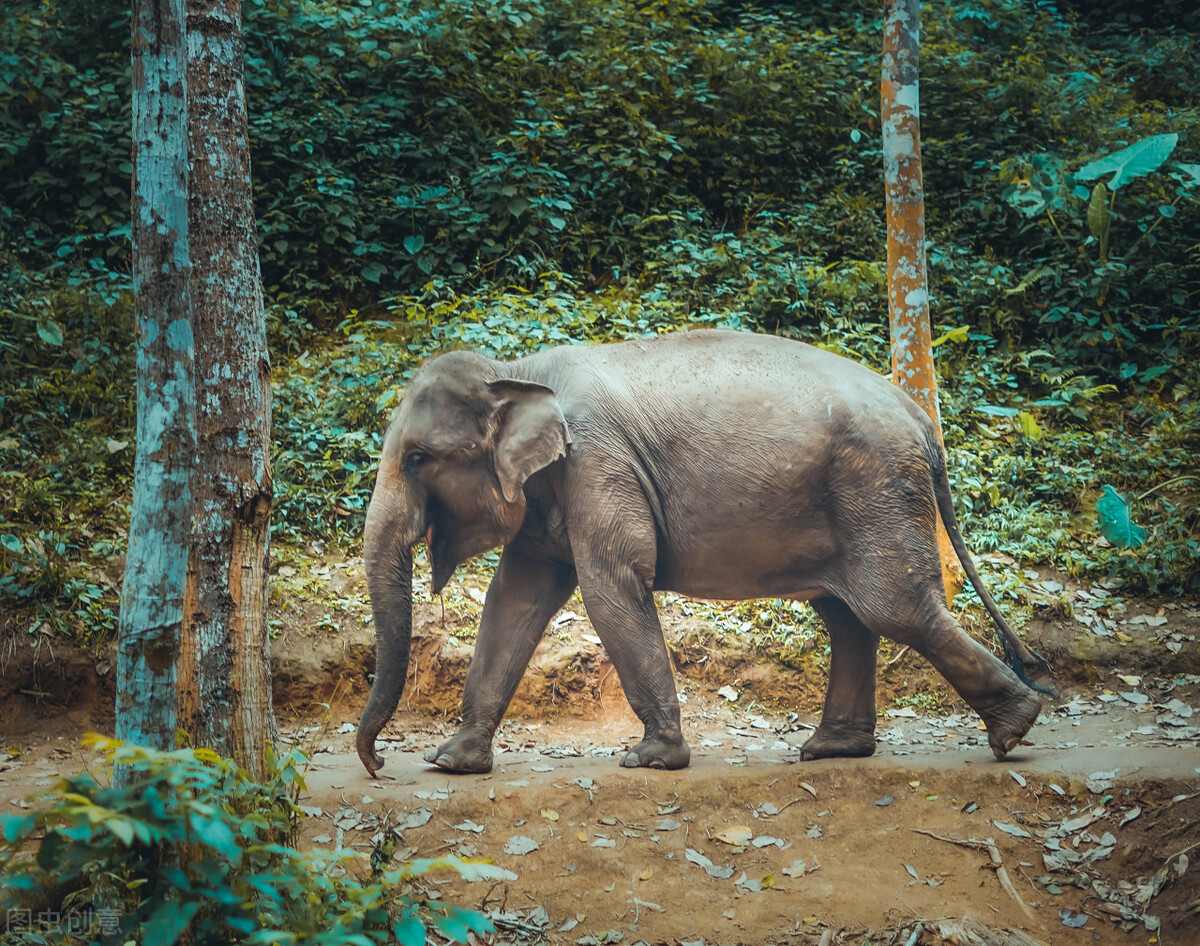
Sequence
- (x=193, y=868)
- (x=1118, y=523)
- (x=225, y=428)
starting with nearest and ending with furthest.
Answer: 1. (x=193, y=868)
2. (x=225, y=428)
3. (x=1118, y=523)

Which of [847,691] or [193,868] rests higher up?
[193,868]

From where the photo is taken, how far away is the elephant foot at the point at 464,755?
18.1 ft

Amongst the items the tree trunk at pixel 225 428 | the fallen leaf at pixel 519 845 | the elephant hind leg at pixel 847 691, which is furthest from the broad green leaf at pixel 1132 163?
the tree trunk at pixel 225 428

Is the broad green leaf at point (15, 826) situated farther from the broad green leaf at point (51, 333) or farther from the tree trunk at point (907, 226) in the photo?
the broad green leaf at point (51, 333)

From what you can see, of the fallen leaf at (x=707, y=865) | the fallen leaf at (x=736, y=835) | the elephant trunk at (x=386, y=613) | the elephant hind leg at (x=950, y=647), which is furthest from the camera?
the elephant hind leg at (x=950, y=647)

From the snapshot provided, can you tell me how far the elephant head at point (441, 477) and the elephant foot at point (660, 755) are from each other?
1.37 metres

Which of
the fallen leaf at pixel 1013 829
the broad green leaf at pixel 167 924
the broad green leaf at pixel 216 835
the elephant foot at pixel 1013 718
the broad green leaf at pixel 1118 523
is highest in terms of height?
the broad green leaf at pixel 216 835

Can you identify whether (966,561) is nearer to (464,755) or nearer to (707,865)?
(707,865)

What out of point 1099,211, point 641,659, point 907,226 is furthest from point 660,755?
point 1099,211

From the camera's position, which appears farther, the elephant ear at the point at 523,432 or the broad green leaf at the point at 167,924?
the elephant ear at the point at 523,432

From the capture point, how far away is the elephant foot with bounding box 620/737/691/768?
5.36 m

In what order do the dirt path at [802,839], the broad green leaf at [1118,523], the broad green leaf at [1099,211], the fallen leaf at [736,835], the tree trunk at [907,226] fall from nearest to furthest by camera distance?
the dirt path at [802,839] → the fallen leaf at [736,835] → the tree trunk at [907,226] → the broad green leaf at [1118,523] → the broad green leaf at [1099,211]

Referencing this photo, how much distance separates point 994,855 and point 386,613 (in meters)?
3.23

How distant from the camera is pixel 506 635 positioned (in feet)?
19.1
